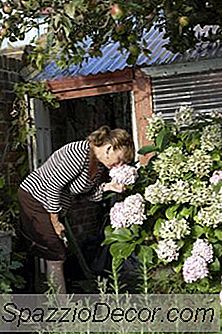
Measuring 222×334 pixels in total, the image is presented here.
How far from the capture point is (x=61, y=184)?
4684 millimetres

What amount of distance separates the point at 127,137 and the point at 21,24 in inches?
42.9

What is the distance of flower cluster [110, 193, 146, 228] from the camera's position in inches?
157

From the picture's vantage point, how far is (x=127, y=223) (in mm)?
4008

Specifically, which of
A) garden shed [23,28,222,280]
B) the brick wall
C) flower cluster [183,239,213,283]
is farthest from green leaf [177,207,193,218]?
the brick wall

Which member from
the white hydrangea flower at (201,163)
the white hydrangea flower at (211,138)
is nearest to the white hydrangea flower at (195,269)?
the white hydrangea flower at (201,163)

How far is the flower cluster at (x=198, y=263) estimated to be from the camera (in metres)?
3.76

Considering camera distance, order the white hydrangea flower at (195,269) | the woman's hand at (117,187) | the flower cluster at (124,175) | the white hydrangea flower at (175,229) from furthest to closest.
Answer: the woman's hand at (117,187) < the flower cluster at (124,175) < the white hydrangea flower at (175,229) < the white hydrangea flower at (195,269)

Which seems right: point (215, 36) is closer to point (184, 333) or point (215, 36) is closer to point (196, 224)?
point (196, 224)

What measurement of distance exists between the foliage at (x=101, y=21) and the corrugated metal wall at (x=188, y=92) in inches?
30.8

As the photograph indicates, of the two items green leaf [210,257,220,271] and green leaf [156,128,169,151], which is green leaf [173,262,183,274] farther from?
green leaf [156,128,169,151]

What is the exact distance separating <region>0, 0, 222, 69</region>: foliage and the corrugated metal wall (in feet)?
2.57

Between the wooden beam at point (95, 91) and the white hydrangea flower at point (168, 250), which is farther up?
the wooden beam at point (95, 91)

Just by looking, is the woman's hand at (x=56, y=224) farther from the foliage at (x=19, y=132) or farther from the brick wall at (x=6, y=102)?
the brick wall at (x=6, y=102)

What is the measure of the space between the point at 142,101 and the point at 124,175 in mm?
1694
